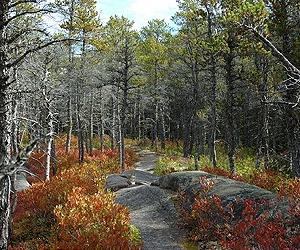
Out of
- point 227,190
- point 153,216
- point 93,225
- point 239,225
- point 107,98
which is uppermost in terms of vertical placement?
point 107,98

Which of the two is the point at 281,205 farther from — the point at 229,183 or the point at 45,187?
the point at 45,187

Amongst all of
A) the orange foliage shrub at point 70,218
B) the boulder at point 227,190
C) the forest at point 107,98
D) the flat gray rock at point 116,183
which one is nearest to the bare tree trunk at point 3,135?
the forest at point 107,98

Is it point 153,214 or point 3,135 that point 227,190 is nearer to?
point 153,214

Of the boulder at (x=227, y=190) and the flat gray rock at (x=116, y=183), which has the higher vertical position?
the boulder at (x=227, y=190)

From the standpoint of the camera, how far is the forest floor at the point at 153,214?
10.2 m

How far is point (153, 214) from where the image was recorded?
1298 cm

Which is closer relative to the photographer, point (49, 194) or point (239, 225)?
point (239, 225)

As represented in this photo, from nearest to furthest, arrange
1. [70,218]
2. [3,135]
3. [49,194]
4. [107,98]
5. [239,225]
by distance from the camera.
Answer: [3,135] → [239,225] → [70,218] → [49,194] → [107,98]

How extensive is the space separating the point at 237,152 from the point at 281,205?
23843 millimetres

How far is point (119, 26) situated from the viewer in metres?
25.8

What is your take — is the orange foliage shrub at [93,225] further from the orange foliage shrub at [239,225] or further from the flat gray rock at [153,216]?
the orange foliage shrub at [239,225]

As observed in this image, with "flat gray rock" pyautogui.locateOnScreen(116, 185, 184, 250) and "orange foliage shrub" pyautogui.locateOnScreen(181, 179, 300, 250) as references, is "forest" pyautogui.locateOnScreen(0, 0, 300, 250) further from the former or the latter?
"flat gray rock" pyautogui.locateOnScreen(116, 185, 184, 250)

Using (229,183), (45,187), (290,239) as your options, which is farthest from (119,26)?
(290,239)

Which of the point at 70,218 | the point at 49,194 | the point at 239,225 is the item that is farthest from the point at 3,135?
the point at 49,194
